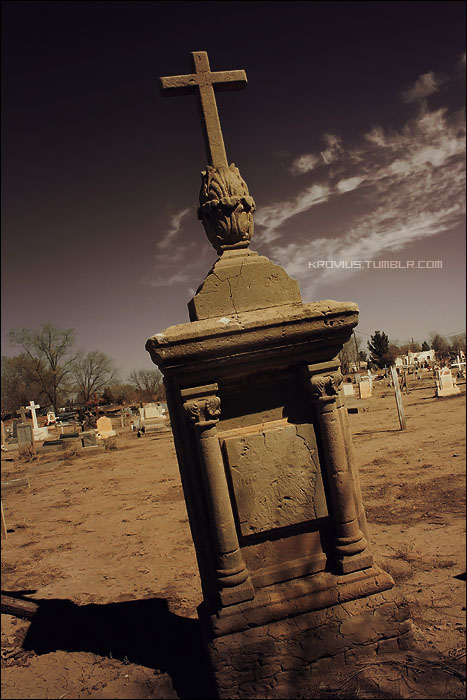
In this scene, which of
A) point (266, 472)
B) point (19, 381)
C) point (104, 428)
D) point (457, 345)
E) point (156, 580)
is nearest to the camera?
point (266, 472)

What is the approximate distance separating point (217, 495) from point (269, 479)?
15.0 inches

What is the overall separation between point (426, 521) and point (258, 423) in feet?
12.7

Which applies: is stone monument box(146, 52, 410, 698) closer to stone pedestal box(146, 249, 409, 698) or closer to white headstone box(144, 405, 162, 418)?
stone pedestal box(146, 249, 409, 698)

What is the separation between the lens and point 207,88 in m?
3.17

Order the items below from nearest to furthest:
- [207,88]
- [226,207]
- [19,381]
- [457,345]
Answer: [226,207] → [207,88] → [19,381] → [457,345]

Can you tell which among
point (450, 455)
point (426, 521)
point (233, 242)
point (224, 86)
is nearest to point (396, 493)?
point (426, 521)

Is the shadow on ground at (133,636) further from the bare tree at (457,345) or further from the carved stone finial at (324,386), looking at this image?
the bare tree at (457,345)

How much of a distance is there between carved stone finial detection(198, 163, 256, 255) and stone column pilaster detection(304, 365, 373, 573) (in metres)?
1.14

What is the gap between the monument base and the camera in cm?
245

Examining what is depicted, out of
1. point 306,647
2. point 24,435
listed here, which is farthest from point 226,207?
point 24,435

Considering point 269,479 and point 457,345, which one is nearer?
point 269,479

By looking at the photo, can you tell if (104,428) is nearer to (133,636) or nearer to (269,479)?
(133,636)

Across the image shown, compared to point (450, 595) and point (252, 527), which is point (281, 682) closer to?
point (252, 527)

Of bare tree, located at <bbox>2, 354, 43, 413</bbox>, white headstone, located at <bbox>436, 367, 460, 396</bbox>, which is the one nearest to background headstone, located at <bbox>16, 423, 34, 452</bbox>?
white headstone, located at <bbox>436, 367, 460, 396</bbox>
